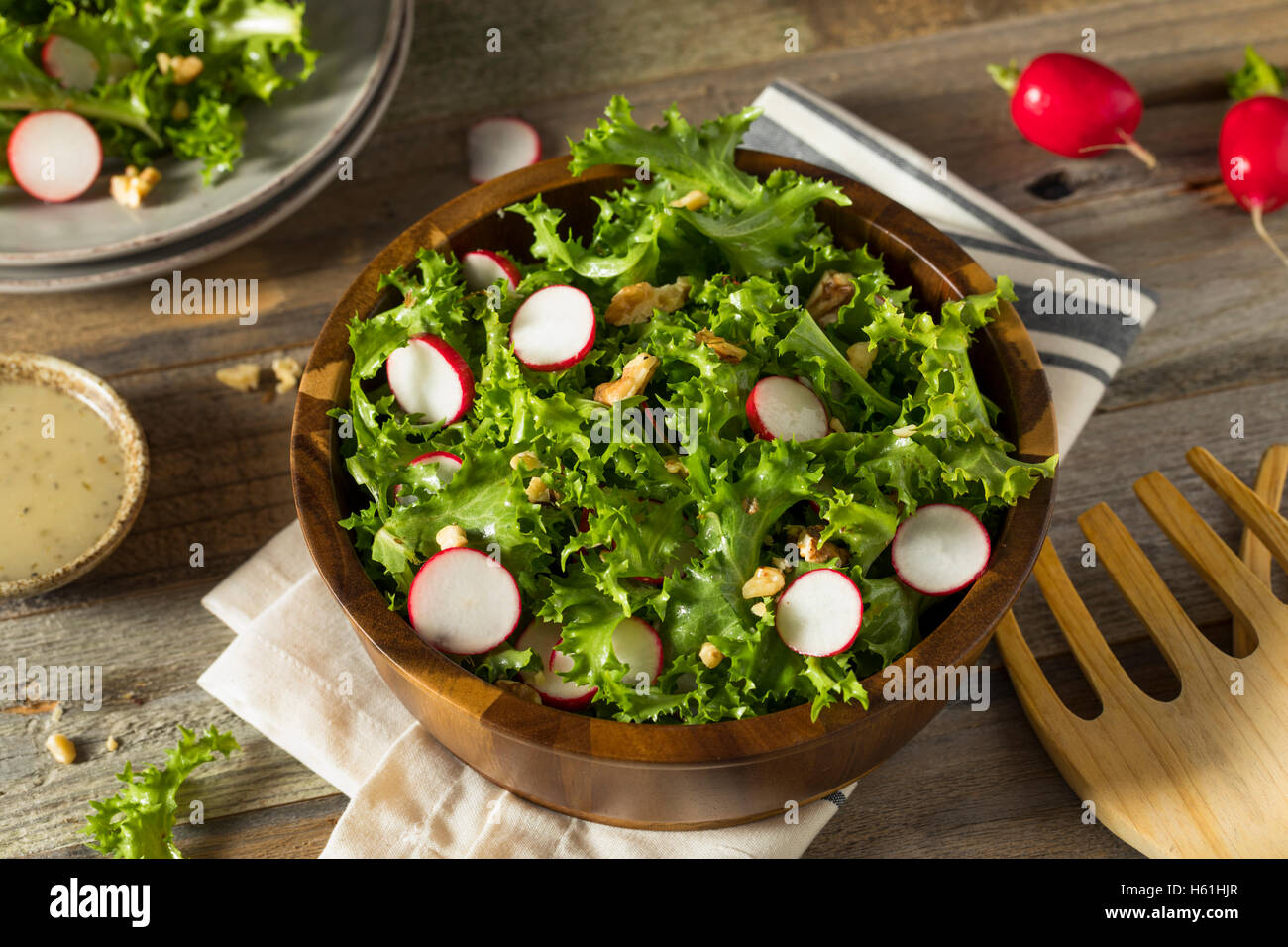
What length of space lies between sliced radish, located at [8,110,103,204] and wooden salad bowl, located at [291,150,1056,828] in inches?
38.3

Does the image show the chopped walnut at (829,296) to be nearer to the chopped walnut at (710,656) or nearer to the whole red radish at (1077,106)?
the chopped walnut at (710,656)

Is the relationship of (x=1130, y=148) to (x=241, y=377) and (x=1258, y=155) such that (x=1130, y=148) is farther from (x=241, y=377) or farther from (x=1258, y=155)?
(x=241, y=377)

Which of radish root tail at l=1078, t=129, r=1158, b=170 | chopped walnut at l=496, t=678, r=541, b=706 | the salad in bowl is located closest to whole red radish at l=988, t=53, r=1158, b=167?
radish root tail at l=1078, t=129, r=1158, b=170

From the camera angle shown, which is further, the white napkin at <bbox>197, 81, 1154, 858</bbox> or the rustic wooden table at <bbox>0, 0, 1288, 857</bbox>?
the rustic wooden table at <bbox>0, 0, 1288, 857</bbox>

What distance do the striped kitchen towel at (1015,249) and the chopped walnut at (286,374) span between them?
3.97 feet

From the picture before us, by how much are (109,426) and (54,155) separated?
26.0 inches

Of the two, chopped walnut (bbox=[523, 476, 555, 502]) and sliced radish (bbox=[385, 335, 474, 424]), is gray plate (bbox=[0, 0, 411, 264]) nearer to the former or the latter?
sliced radish (bbox=[385, 335, 474, 424])

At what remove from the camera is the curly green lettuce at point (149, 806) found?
201 cm

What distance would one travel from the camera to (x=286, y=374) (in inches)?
101

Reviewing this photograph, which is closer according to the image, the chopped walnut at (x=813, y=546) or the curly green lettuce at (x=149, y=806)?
the chopped walnut at (x=813, y=546)

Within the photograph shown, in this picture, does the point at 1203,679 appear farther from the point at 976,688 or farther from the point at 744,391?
the point at 744,391

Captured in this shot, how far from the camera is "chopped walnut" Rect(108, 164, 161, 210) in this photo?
2570mm

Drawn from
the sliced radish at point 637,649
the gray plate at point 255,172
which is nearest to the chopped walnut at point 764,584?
the sliced radish at point 637,649

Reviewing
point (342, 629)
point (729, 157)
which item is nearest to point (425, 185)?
point (729, 157)
